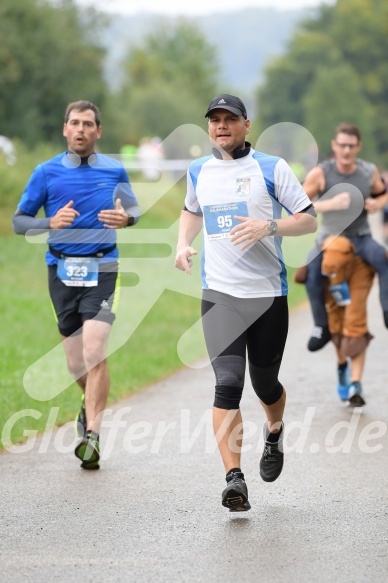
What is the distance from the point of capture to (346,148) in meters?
10.4

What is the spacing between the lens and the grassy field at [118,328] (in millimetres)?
10820

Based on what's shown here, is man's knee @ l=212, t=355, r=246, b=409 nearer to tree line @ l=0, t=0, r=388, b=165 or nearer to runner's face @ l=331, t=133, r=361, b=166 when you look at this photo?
runner's face @ l=331, t=133, r=361, b=166

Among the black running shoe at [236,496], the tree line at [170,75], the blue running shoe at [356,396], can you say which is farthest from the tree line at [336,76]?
the black running shoe at [236,496]

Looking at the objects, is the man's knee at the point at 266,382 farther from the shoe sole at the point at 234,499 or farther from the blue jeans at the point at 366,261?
the blue jeans at the point at 366,261

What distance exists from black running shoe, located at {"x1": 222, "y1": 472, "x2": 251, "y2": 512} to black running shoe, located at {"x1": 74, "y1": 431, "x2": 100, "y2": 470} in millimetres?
1498

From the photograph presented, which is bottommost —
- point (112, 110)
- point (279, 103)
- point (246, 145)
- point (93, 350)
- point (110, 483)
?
point (110, 483)

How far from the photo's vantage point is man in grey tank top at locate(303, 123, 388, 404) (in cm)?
1046

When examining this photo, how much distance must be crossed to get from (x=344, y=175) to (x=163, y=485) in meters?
4.03

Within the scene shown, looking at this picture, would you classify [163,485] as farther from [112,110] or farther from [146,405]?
[112,110]

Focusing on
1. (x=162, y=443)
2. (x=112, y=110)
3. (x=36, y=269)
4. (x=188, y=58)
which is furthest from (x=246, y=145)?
(x=188, y=58)

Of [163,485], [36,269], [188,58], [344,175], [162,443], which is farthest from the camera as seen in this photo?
[188,58]

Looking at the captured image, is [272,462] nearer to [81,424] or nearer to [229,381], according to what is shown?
[229,381]

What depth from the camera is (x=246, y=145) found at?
23.0ft

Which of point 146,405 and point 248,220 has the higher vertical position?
point 248,220
